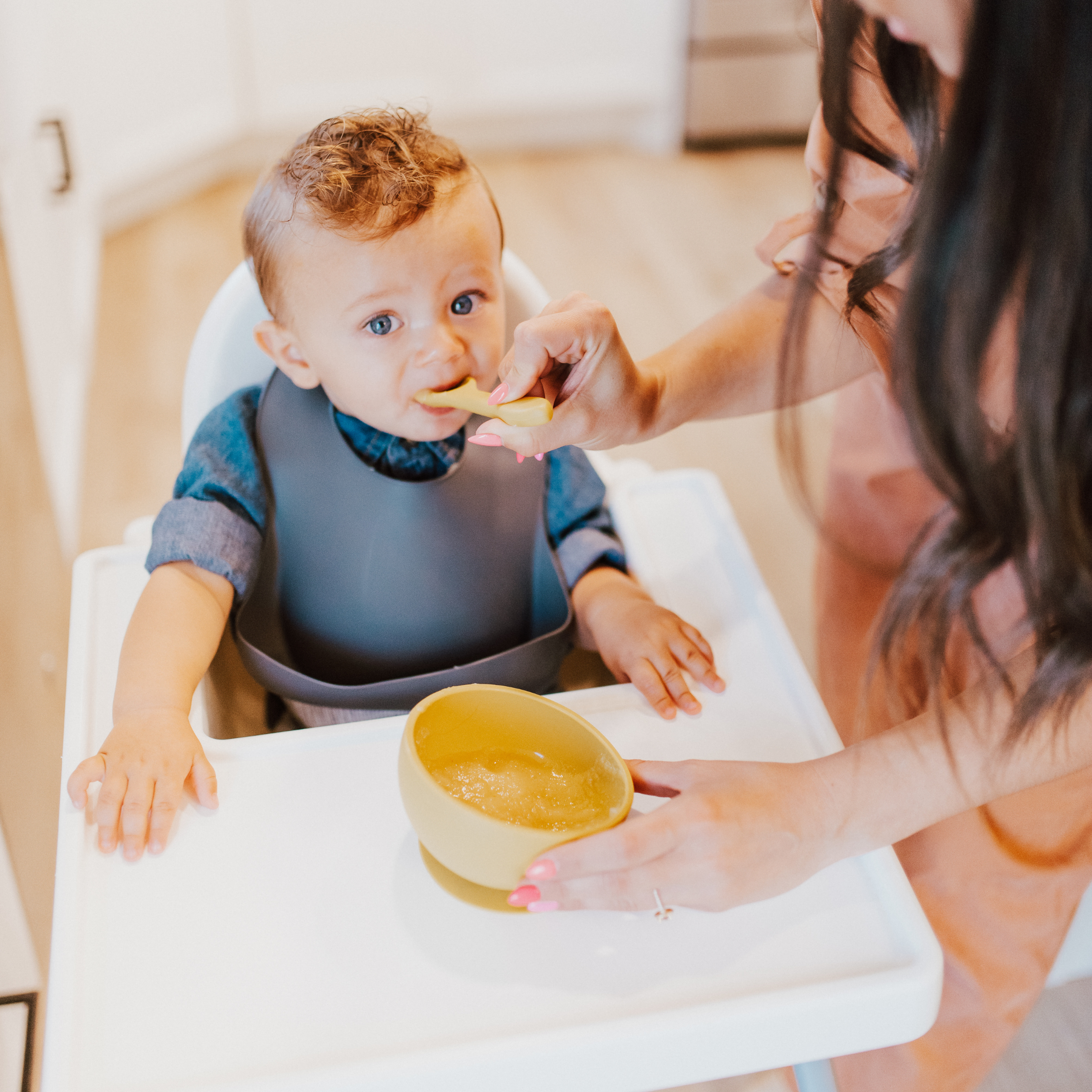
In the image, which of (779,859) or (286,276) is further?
(286,276)

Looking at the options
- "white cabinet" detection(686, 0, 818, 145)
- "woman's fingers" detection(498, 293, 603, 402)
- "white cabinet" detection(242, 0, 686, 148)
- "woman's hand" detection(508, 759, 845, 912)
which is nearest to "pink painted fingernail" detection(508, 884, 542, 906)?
"woman's hand" detection(508, 759, 845, 912)

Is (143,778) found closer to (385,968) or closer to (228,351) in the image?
(385,968)

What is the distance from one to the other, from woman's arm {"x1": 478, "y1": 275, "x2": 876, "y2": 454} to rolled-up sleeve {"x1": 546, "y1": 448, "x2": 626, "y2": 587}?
9 centimetres

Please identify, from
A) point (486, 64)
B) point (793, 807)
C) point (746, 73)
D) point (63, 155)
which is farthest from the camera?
point (746, 73)

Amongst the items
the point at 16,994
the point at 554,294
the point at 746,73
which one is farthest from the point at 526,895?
the point at 746,73

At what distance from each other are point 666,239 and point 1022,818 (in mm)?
2167

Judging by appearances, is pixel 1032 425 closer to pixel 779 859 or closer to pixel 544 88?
pixel 779 859

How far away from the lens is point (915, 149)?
707 mm

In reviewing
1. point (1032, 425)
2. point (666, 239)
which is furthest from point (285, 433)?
point (666, 239)

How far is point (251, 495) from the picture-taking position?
845mm

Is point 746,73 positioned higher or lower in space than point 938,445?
lower

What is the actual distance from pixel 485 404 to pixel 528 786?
0.25 m

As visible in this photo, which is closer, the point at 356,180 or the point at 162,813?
the point at 162,813

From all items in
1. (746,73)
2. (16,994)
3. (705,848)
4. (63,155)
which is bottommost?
(16,994)
